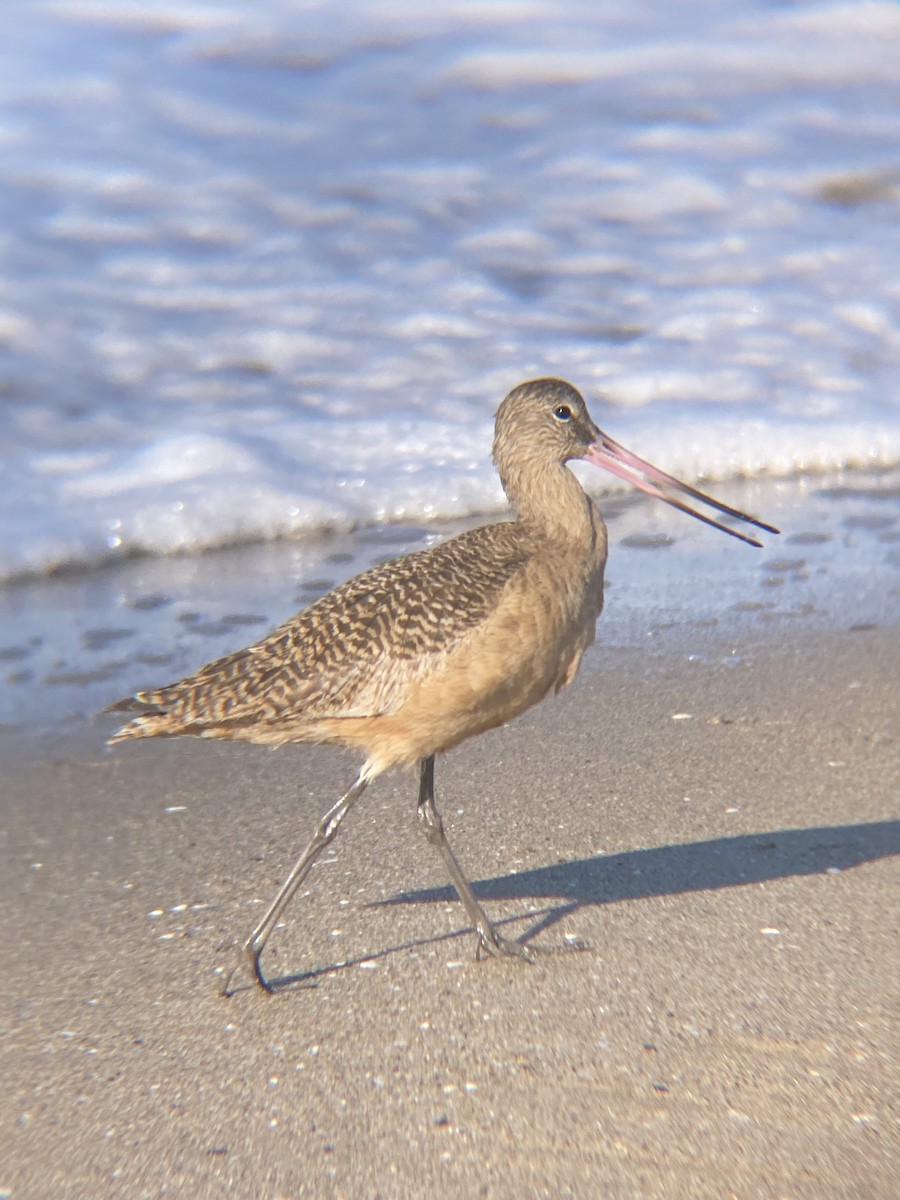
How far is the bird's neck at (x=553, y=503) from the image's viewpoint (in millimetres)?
3834

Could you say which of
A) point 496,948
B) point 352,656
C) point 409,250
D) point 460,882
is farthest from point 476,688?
point 409,250

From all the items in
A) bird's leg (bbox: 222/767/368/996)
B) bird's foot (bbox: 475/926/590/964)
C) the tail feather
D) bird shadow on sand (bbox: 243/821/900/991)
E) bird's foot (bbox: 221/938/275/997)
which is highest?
the tail feather

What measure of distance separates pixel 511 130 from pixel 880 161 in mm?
2599

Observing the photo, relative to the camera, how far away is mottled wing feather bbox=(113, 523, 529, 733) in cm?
346

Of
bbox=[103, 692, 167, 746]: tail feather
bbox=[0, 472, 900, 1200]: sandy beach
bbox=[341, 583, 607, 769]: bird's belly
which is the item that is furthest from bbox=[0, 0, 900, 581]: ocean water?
bbox=[341, 583, 607, 769]: bird's belly

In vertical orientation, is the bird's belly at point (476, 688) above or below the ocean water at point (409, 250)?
below

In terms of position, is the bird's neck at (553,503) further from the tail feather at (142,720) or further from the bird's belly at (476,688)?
the tail feather at (142,720)

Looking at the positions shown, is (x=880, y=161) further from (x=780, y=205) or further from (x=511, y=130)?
(x=511, y=130)

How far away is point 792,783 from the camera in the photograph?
4.31m

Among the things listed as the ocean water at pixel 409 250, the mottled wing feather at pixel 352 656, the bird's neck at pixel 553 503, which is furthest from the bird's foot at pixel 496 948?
the ocean water at pixel 409 250

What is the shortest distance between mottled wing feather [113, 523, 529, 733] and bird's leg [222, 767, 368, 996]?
219 mm

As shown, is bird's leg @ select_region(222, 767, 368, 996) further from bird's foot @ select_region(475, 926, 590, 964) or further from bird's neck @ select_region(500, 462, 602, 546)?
bird's neck @ select_region(500, 462, 602, 546)

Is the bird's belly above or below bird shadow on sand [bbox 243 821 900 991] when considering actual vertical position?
above

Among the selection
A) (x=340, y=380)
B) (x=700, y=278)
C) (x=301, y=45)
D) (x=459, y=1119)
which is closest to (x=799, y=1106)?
(x=459, y=1119)
